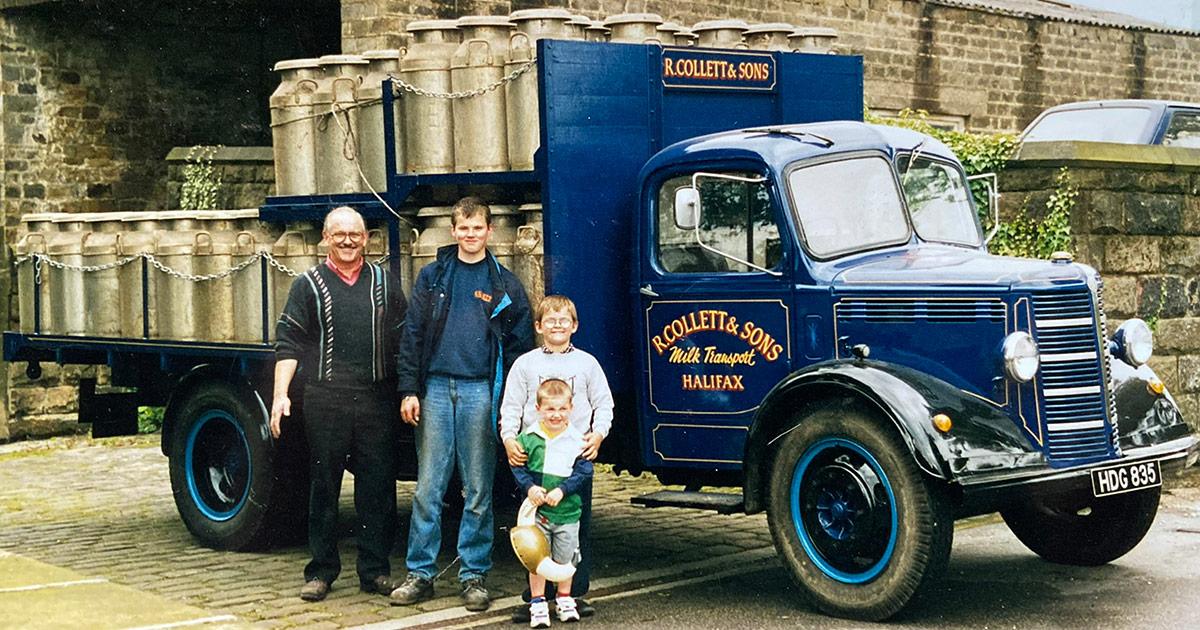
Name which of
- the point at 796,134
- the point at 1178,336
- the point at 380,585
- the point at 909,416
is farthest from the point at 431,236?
the point at 1178,336

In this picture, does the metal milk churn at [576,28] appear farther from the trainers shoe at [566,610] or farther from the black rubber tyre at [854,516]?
the trainers shoe at [566,610]

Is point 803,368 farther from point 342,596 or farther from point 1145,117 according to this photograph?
point 1145,117

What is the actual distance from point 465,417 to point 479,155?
5.14 ft

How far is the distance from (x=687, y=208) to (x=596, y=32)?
5.03ft

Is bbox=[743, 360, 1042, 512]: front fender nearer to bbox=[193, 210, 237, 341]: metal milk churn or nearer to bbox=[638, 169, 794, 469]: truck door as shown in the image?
bbox=[638, 169, 794, 469]: truck door

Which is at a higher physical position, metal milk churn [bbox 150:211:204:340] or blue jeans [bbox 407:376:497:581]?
metal milk churn [bbox 150:211:204:340]

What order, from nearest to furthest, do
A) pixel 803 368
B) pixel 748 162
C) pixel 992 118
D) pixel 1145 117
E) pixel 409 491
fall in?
pixel 803 368, pixel 748 162, pixel 409 491, pixel 1145 117, pixel 992 118

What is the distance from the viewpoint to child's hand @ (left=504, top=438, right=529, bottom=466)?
8.08 metres

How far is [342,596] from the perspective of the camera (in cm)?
890

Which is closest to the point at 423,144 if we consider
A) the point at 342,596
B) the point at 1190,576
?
the point at 342,596

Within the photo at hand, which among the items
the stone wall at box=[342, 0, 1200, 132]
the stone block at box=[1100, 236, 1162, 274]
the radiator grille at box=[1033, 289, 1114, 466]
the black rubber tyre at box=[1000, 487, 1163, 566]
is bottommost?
the black rubber tyre at box=[1000, 487, 1163, 566]

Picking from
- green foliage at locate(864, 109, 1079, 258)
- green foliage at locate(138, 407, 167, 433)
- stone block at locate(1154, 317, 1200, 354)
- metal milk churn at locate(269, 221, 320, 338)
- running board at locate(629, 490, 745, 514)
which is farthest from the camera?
green foliage at locate(138, 407, 167, 433)

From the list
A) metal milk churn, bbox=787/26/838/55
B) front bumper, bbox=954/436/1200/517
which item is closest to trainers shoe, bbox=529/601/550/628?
front bumper, bbox=954/436/1200/517

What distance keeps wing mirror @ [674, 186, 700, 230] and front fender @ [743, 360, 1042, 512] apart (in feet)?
2.96
